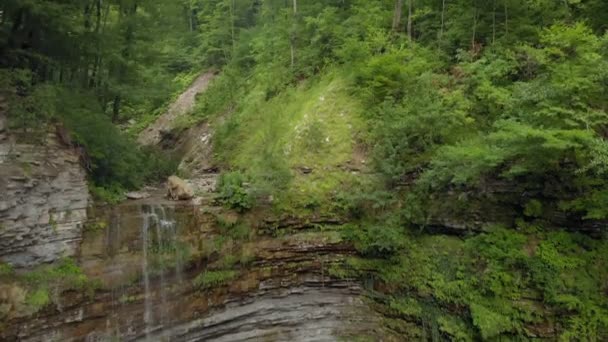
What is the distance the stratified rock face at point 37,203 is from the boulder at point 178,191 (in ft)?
Answer: 7.92

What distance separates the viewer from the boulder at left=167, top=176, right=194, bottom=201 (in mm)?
10922

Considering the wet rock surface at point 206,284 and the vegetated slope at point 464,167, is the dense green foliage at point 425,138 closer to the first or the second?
the vegetated slope at point 464,167

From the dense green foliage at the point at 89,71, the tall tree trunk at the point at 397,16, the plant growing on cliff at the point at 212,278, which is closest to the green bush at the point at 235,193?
the plant growing on cliff at the point at 212,278

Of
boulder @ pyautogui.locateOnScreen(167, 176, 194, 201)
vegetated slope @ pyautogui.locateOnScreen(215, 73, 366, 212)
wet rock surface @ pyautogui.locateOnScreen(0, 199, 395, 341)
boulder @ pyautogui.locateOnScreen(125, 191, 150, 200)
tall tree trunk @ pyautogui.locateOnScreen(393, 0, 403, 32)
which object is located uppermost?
tall tree trunk @ pyautogui.locateOnScreen(393, 0, 403, 32)

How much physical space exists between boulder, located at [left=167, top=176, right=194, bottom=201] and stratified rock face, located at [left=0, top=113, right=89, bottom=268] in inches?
95.0

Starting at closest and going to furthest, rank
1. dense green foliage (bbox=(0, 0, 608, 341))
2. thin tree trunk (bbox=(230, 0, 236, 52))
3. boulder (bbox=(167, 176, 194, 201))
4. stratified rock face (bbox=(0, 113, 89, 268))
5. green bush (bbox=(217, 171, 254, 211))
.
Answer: stratified rock face (bbox=(0, 113, 89, 268)) → dense green foliage (bbox=(0, 0, 608, 341)) → green bush (bbox=(217, 171, 254, 211)) → boulder (bbox=(167, 176, 194, 201)) → thin tree trunk (bbox=(230, 0, 236, 52))

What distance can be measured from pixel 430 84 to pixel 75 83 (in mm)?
11153

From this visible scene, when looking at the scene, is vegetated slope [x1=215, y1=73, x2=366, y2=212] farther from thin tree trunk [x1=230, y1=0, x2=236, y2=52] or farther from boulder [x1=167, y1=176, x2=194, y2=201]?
thin tree trunk [x1=230, y1=0, x2=236, y2=52]

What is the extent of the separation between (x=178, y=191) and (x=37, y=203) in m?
3.44

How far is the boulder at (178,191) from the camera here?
10.9 meters

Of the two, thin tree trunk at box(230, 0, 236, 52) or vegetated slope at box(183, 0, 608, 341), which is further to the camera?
thin tree trunk at box(230, 0, 236, 52)

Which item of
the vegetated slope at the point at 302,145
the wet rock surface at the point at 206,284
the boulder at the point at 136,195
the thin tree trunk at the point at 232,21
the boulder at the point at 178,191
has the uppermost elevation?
the thin tree trunk at the point at 232,21

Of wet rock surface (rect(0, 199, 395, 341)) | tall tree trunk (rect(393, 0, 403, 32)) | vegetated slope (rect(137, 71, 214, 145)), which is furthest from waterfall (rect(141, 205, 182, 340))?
vegetated slope (rect(137, 71, 214, 145))

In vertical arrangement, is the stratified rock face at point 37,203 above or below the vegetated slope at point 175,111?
below
